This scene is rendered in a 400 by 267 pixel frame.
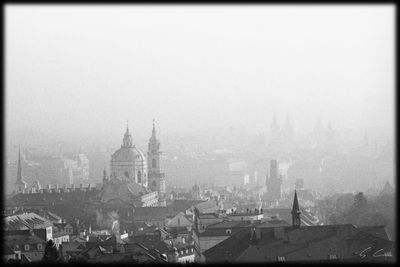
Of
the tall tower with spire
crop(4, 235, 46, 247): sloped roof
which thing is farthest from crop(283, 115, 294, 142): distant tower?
crop(4, 235, 46, 247): sloped roof

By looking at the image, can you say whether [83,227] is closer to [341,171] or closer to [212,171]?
[341,171]

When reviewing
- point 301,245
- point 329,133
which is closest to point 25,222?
point 301,245

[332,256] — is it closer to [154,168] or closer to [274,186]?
[154,168]

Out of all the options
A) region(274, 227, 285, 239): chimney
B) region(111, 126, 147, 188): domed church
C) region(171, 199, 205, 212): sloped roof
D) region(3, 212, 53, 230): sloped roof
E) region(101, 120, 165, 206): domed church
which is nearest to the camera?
region(274, 227, 285, 239): chimney

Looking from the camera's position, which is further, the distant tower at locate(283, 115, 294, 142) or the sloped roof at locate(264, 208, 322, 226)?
the distant tower at locate(283, 115, 294, 142)

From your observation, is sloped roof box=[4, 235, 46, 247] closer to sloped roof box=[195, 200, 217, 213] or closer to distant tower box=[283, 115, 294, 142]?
sloped roof box=[195, 200, 217, 213]

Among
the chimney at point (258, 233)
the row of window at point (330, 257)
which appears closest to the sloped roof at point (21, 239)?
Result: the chimney at point (258, 233)

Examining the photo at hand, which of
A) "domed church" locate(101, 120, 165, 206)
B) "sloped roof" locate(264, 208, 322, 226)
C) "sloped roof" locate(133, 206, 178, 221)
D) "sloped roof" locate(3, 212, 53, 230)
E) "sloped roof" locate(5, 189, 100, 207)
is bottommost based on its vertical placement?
"sloped roof" locate(264, 208, 322, 226)

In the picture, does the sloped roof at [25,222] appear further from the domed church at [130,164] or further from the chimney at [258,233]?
the domed church at [130,164]

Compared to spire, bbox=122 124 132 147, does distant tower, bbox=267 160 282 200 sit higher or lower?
lower

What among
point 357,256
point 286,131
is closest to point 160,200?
point 357,256

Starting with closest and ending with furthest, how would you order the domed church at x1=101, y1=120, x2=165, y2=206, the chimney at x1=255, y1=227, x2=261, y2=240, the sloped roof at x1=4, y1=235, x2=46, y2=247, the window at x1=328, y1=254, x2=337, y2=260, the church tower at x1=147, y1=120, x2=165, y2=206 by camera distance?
the window at x1=328, y1=254, x2=337, y2=260
the chimney at x1=255, y1=227, x2=261, y2=240
the sloped roof at x1=4, y1=235, x2=46, y2=247
the domed church at x1=101, y1=120, x2=165, y2=206
the church tower at x1=147, y1=120, x2=165, y2=206
